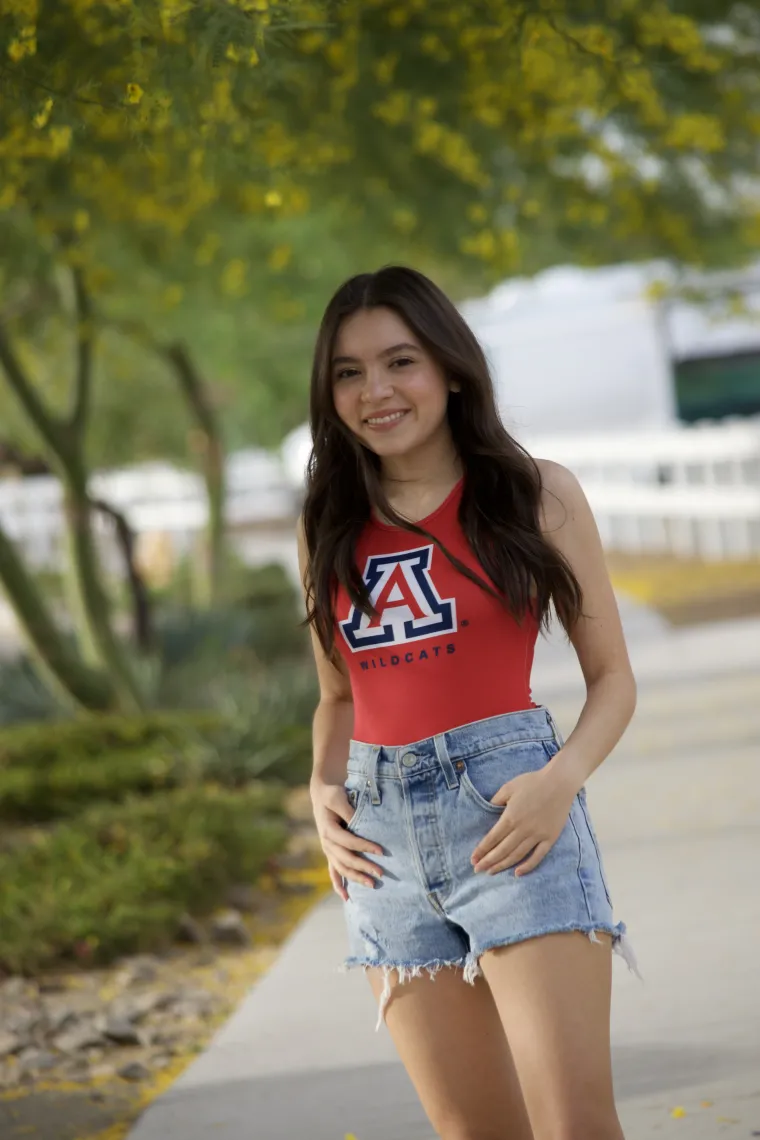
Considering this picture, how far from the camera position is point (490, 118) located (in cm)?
757

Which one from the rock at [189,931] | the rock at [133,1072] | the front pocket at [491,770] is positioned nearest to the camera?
the front pocket at [491,770]

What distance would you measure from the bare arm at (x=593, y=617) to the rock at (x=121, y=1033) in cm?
281

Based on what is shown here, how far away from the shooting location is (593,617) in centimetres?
267

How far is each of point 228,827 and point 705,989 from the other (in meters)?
2.56

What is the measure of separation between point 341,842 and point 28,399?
7.97 metres

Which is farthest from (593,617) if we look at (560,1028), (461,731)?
(560,1028)

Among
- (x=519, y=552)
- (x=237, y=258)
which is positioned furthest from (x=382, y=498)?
(x=237, y=258)

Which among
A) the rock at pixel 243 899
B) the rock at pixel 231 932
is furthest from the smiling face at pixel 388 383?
the rock at pixel 243 899

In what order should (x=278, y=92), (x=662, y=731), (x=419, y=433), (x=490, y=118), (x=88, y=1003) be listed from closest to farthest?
(x=419, y=433)
(x=88, y=1003)
(x=278, y=92)
(x=490, y=118)
(x=662, y=731)

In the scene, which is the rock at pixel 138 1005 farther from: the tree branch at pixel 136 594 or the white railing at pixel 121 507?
the white railing at pixel 121 507

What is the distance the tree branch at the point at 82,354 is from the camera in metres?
10.3

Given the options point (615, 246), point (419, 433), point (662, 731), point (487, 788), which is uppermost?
point (615, 246)

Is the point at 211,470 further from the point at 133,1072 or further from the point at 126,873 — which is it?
the point at 133,1072

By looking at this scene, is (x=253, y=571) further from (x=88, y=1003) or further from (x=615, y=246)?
(x=88, y=1003)
